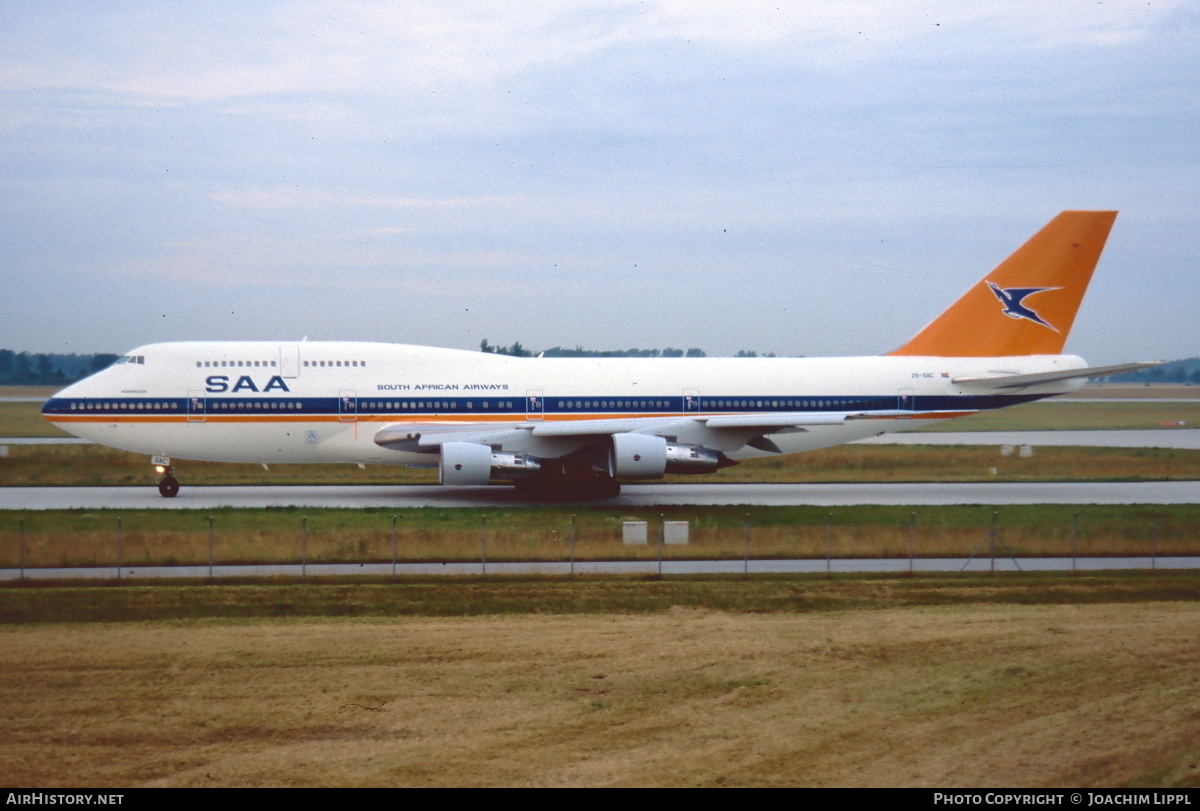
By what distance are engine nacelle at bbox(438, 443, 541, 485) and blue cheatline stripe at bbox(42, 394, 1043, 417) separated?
9.15 ft

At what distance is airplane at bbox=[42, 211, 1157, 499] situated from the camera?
3375cm

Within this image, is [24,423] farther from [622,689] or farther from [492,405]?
[622,689]

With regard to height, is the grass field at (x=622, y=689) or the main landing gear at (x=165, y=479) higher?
the main landing gear at (x=165, y=479)

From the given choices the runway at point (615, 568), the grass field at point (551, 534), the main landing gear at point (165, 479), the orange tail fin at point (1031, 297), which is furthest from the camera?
the orange tail fin at point (1031, 297)

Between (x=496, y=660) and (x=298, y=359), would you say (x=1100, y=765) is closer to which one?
(x=496, y=660)

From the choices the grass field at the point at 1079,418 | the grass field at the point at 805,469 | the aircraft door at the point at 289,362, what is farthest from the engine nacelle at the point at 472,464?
the grass field at the point at 1079,418

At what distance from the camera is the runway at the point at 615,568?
23.2 metres

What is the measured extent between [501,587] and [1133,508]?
1982 cm

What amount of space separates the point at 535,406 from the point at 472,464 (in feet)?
13.8

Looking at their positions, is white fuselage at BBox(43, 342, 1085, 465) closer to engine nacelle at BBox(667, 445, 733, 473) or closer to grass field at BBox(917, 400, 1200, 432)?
engine nacelle at BBox(667, 445, 733, 473)

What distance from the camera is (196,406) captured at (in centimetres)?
3384

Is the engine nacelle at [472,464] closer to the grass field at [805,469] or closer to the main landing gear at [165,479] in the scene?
the grass field at [805,469]

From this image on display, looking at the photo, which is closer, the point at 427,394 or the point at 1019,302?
the point at 427,394

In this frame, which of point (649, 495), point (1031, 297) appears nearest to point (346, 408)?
point (649, 495)
